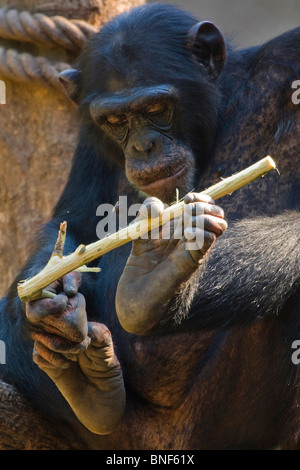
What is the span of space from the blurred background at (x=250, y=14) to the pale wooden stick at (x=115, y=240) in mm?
6336

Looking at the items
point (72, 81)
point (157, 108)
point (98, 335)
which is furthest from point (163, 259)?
point (72, 81)

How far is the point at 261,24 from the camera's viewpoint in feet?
28.6

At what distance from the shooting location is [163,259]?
279cm

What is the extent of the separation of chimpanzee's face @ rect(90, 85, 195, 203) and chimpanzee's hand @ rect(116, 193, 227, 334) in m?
0.68

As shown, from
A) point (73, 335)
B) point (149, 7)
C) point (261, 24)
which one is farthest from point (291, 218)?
point (261, 24)

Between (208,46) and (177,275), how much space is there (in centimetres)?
143

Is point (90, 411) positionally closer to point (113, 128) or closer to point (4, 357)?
point (4, 357)

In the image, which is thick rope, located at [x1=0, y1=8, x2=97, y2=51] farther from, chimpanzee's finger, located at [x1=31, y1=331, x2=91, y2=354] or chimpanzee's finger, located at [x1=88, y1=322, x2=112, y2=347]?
chimpanzee's finger, located at [x1=31, y1=331, x2=91, y2=354]

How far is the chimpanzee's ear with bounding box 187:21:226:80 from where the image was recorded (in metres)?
3.74

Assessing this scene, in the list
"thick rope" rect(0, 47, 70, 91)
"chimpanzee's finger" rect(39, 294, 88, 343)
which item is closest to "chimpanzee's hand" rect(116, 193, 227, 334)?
"chimpanzee's finger" rect(39, 294, 88, 343)

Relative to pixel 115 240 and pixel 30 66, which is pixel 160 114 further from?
Answer: pixel 30 66

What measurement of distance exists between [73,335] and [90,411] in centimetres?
49

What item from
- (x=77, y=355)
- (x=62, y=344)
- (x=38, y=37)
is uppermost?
(x=38, y=37)

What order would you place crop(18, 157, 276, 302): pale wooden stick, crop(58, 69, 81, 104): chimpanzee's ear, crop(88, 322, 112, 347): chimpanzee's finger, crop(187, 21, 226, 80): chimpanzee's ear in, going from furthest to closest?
crop(58, 69, 81, 104): chimpanzee's ear → crop(187, 21, 226, 80): chimpanzee's ear → crop(88, 322, 112, 347): chimpanzee's finger → crop(18, 157, 276, 302): pale wooden stick
